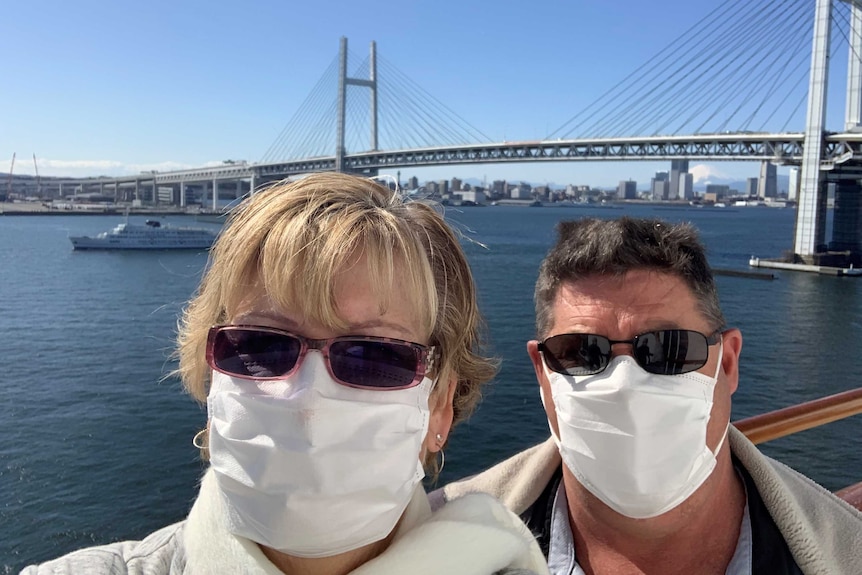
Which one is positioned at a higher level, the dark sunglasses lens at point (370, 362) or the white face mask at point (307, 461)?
the dark sunglasses lens at point (370, 362)

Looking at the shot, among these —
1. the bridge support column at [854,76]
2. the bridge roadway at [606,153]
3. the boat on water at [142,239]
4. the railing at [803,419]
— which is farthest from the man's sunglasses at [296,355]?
the boat on water at [142,239]

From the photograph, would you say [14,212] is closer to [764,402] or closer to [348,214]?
[764,402]

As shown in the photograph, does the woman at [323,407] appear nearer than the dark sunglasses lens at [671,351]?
Yes

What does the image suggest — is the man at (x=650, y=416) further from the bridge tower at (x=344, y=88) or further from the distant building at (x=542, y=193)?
the distant building at (x=542, y=193)

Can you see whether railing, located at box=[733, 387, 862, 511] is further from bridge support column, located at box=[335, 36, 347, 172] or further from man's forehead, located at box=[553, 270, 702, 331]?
bridge support column, located at box=[335, 36, 347, 172]

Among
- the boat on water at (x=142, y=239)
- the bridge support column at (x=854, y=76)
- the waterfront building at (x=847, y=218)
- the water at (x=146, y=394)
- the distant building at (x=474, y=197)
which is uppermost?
the bridge support column at (x=854, y=76)

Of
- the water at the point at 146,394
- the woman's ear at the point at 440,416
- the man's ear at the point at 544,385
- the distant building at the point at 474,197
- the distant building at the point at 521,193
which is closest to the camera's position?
the woman's ear at the point at 440,416

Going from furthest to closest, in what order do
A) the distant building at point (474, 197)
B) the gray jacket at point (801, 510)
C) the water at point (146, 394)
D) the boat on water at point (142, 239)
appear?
1. the distant building at point (474, 197)
2. the boat on water at point (142, 239)
3. the water at point (146, 394)
4. the gray jacket at point (801, 510)
